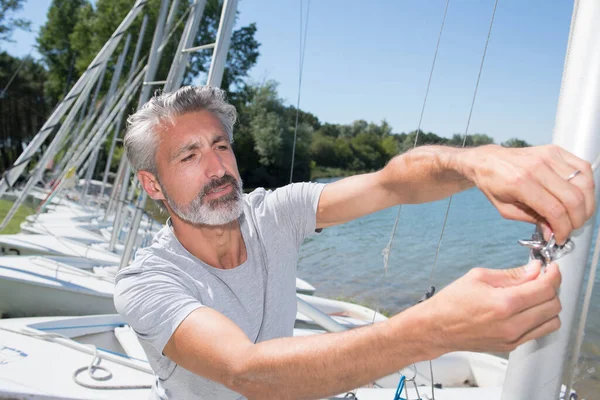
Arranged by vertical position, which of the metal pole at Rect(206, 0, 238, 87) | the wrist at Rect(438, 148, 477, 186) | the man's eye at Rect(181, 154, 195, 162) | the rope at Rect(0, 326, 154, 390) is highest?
the metal pole at Rect(206, 0, 238, 87)

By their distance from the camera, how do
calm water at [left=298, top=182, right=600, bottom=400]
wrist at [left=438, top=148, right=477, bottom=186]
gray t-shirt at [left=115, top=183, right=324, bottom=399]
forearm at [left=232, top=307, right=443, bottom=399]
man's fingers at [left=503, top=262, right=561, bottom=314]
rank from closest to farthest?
1. man's fingers at [left=503, top=262, right=561, bottom=314]
2. forearm at [left=232, top=307, right=443, bottom=399]
3. wrist at [left=438, top=148, right=477, bottom=186]
4. gray t-shirt at [left=115, top=183, right=324, bottom=399]
5. calm water at [left=298, top=182, right=600, bottom=400]

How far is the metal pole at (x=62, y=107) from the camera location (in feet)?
15.4

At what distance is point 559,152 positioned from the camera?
80 cm

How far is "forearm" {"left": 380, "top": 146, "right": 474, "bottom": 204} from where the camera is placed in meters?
1.18

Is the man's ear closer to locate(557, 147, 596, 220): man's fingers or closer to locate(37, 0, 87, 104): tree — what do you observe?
locate(557, 147, 596, 220): man's fingers

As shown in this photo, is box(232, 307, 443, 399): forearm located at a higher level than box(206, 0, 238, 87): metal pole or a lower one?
lower

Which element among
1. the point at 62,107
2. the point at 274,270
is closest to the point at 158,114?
the point at 274,270

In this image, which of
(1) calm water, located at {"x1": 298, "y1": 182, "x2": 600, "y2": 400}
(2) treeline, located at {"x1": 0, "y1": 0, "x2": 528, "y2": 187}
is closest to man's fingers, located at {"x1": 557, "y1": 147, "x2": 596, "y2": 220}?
(1) calm water, located at {"x1": 298, "y1": 182, "x2": 600, "y2": 400}

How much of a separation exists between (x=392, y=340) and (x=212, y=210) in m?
A: 1.06

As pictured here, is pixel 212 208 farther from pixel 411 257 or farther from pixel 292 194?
pixel 411 257

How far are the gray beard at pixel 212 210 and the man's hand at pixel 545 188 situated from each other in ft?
3.40

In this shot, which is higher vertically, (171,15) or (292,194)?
(171,15)

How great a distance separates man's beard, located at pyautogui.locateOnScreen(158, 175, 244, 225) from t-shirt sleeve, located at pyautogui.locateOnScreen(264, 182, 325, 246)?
0.17m

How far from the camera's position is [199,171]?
1.76 m
